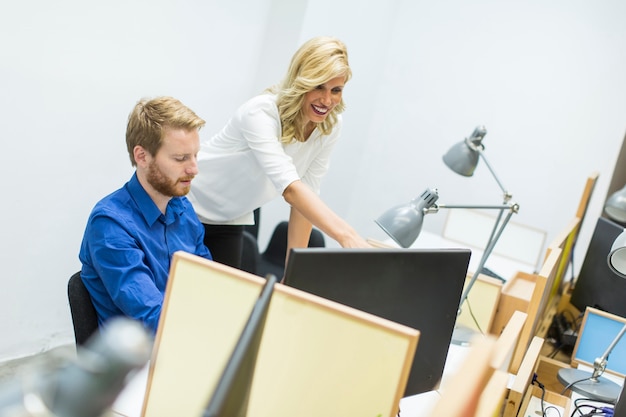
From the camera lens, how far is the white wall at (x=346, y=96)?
2.38 meters

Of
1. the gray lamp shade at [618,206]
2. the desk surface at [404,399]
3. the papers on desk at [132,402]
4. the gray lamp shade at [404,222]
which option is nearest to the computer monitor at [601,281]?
the gray lamp shade at [618,206]

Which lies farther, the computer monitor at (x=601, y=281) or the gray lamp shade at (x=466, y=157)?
the gray lamp shade at (x=466, y=157)

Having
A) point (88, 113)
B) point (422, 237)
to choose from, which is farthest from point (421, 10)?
point (88, 113)

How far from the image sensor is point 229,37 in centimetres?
321

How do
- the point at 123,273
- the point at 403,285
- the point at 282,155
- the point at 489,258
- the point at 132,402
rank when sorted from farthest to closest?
the point at 489,258, the point at 282,155, the point at 123,273, the point at 403,285, the point at 132,402

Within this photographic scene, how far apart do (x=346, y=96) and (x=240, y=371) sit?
3280mm

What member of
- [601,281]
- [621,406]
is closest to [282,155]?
[621,406]

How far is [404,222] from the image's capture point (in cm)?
→ 182

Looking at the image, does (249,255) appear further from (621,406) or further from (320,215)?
(621,406)

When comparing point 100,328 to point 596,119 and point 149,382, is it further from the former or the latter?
point 596,119

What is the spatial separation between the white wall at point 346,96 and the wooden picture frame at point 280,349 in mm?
1396

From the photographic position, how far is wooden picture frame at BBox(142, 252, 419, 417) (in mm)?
1070

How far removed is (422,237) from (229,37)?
152 cm

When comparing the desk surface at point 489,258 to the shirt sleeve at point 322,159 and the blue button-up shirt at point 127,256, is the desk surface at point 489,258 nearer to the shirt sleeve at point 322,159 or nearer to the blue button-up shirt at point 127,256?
the shirt sleeve at point 322,159
